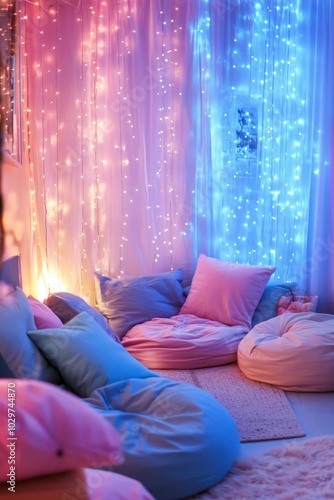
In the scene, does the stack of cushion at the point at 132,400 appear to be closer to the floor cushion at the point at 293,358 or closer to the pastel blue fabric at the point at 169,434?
the pastel blue fabric at the point at 169,434

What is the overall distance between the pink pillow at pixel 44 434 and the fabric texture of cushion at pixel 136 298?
258 cm

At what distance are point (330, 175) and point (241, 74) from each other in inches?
38.6

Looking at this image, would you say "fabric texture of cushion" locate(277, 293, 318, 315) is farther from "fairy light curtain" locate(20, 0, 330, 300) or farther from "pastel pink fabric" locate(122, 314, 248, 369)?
"pastel pink fabric" locate(122, 314, 248, 369)

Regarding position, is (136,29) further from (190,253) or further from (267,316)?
(267,316)

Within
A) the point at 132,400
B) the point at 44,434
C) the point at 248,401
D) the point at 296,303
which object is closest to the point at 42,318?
the point at 132,400

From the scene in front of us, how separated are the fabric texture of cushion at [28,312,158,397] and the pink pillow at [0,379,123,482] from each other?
1.34 metres

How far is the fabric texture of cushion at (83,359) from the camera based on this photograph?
7.04 ft

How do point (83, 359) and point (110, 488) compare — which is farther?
point (83, 359)

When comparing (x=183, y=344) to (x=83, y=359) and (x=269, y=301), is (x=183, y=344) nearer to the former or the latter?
(x=269, y=301)

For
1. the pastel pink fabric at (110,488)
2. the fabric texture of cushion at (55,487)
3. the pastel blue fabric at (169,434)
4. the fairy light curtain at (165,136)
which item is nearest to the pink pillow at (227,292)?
the fairy light curtain at (165,136)

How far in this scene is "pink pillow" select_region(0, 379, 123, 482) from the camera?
0.78m

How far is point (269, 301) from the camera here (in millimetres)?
3652

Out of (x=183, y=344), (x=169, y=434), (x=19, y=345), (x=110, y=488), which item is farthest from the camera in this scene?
(x=183, y=344)

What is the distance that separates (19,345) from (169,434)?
65cm
